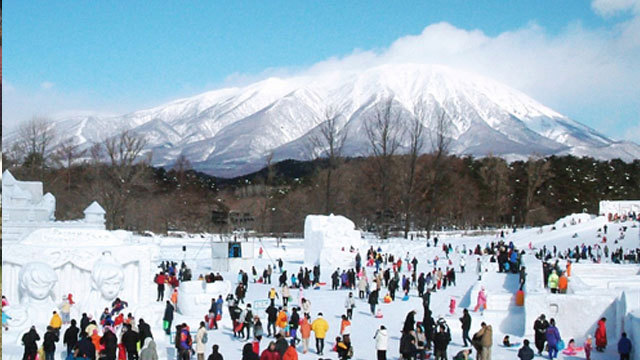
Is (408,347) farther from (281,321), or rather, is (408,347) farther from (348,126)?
(348,126)

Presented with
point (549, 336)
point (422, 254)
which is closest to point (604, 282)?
point (549, 336)

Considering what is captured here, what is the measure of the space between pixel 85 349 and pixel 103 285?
20.9 ft

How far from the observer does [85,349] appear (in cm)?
1032

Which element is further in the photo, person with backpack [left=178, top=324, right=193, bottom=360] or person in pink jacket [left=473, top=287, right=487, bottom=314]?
person in pink jacket [left=473, top=287, right=487, bottom=314]

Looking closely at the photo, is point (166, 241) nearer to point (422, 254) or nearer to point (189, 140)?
point (422, 254)

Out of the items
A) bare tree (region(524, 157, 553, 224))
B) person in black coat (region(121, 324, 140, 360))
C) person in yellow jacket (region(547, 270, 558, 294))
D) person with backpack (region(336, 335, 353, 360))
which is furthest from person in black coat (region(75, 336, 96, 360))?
bare tree (region(524, 157, 553, 224))

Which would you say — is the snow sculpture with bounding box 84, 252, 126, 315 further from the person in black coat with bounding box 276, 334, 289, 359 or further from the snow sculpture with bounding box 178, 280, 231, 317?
the person in black coat with bounding box 276, 334, 289, 359

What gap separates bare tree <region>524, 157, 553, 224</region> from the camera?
54938 mm

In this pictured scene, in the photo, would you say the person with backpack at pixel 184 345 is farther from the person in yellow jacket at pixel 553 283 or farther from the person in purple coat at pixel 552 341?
the person in yellow jacket at pixel 553 283

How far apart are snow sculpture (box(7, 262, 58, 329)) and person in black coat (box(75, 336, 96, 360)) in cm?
577

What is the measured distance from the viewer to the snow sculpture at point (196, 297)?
1798 centimetres

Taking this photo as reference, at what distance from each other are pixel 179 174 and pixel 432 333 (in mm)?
55156

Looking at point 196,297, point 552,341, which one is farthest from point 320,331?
point 196,297

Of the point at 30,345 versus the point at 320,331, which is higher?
the point at 30,345
